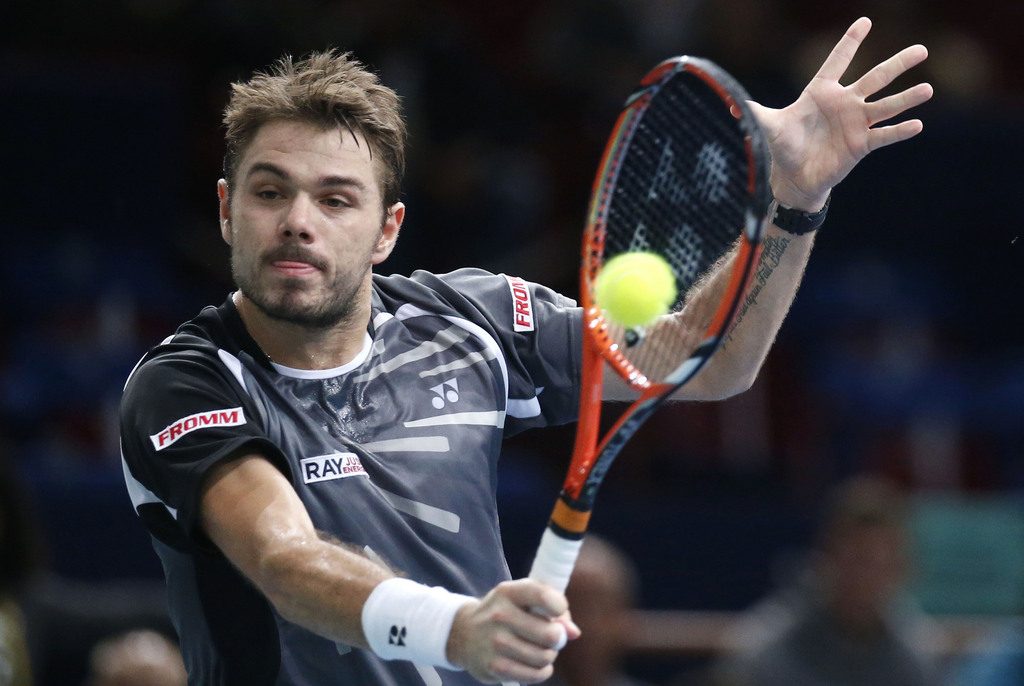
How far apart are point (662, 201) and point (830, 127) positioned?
0.54 m

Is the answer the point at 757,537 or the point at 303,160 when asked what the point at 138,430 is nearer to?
the point at 303,160

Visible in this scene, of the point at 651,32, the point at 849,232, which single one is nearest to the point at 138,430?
the point at 849,232

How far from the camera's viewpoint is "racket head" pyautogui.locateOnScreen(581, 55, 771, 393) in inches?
142

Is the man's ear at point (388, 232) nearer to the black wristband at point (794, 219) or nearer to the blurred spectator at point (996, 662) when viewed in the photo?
the black wristband at point (794, 219)

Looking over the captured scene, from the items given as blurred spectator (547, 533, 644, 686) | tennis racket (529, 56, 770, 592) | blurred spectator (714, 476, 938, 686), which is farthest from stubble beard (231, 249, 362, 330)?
blurred spectator (714, 476, 938, 686)

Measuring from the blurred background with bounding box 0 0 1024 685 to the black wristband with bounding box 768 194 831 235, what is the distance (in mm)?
3830

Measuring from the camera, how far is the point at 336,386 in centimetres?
365

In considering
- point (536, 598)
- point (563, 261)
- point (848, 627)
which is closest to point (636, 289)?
point (536, 598)

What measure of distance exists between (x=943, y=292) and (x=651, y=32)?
2906 millimetres

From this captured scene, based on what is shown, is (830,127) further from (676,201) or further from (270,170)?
(270,170)

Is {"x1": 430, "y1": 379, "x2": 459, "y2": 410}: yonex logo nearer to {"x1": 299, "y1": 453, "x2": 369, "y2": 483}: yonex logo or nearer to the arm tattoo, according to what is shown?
{"x1": 299, "y1": 453, "x2": 369, "y2": 483}: yonex logo

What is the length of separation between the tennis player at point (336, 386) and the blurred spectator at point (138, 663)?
2475mm

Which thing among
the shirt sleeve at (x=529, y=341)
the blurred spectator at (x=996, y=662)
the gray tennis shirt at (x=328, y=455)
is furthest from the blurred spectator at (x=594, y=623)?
the gray tennis shirt at (x=328, y=455)

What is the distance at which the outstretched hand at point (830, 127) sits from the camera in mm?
3906
